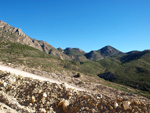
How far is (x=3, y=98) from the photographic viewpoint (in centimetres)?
622

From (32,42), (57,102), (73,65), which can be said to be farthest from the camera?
(32,42)

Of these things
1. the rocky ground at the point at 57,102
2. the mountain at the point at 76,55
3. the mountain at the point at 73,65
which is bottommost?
the rocky ground at the point at 57,102

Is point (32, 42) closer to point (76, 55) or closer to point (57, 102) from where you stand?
point (76, 55)

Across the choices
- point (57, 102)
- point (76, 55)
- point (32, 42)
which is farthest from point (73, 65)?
point (76, 55)

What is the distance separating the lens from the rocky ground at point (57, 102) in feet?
18.2

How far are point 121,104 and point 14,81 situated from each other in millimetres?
7766

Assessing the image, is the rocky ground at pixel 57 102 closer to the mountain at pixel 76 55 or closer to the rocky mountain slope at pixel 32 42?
the rocky mountain slope at pixel 32 42

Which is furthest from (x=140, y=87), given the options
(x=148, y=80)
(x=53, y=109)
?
(x=53, y=109)

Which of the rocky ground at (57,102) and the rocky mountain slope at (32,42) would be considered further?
the rocky mountain slope at (32,42)

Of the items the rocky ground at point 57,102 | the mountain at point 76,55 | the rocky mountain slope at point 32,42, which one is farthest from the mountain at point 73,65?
the mountain at point 76,55

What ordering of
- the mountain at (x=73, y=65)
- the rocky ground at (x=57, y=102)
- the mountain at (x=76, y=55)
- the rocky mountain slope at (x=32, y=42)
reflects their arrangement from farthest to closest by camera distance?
1. the mountain at (x=76, y=55)
2. the rocky mountain slope at (x=32, y=42)
3. the mountain at (x=73, y=65)
4. the rocky ground at (x=57, y=102)

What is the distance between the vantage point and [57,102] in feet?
20.6

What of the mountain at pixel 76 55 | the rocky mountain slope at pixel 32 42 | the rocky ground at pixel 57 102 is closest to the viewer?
the rocky ground at pixel 57 102

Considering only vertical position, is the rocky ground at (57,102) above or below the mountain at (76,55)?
below
